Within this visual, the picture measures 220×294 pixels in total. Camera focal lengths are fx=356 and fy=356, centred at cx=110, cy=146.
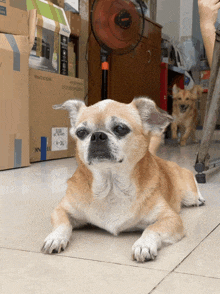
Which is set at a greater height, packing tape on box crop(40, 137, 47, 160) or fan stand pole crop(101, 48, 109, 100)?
fan stand pole crop(101, 48, 109, 100)

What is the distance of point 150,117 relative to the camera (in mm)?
1212

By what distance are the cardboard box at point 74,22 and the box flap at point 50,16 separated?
0.14 metres

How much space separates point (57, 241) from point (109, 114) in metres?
0.41

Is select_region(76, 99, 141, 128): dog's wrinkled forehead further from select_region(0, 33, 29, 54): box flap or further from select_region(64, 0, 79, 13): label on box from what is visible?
select_region(64, 0, 79, 13): label on box

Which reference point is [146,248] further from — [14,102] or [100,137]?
[14,102]

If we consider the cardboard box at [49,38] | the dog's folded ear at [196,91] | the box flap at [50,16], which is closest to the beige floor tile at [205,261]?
the cardboard box at [49,38]

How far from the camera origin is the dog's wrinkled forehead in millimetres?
1106

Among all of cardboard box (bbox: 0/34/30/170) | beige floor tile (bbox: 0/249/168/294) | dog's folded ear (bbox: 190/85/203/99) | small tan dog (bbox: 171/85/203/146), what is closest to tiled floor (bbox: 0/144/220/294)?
beige floor tile (bbox: 0/249/168/294)

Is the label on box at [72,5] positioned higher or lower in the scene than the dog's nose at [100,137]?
higher

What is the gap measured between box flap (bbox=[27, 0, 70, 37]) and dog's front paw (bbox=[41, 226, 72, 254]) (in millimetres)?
2399

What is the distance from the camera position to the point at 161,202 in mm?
1200

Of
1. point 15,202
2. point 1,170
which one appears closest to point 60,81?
point 1,170

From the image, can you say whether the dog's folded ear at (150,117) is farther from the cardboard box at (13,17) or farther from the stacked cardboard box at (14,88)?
the cardboard box at (13,17)

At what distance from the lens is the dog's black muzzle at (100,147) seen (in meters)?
1.07
